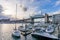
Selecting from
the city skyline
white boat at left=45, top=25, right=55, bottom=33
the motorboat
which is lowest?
the motorboat

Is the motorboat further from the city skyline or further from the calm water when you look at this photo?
the city skyline

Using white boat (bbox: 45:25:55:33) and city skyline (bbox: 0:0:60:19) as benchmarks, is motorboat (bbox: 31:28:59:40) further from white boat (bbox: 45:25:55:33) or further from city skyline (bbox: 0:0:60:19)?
city skyline (bbox: 0:0:60:19)

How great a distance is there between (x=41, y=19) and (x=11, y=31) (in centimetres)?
68

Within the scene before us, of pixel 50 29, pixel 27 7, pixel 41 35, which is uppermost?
pixel 27 7

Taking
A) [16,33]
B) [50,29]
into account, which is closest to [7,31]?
[16,33]

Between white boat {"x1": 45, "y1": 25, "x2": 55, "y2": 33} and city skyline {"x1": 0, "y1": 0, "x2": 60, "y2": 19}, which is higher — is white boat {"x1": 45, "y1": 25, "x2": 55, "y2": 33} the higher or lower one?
the lower one

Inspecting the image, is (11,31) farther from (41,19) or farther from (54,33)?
(54,33)

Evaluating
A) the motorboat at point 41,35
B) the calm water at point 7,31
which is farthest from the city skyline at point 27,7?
the motorboat at point 41,35

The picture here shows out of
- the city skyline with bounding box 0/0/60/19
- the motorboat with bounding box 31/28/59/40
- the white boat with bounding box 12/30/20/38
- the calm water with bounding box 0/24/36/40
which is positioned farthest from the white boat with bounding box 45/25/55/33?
the white boat with bounding box 12/30/20/38

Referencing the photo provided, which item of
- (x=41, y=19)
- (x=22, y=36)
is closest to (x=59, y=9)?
(x=41, y=19)

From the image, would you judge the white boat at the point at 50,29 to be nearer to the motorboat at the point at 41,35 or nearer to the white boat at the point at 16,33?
the motorboat at the point at 41,35

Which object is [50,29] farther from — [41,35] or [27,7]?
[27,7]

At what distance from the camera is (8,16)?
11.5ft

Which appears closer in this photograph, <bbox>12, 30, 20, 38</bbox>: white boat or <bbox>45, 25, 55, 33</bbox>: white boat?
<bbox>45, 25, 55, 33</bbox>: white boat
